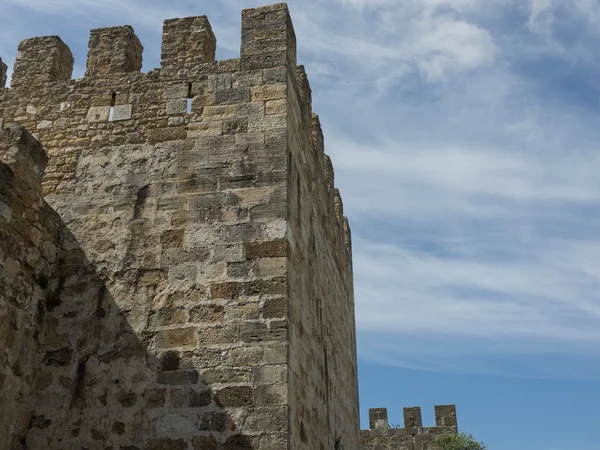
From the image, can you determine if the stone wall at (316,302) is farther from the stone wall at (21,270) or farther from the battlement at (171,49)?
the stone wall at (21,270)

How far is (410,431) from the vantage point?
1539 centimetres

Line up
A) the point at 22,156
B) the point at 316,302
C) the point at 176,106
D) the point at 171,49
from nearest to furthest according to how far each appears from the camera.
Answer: the point at 22,156 → the point at 176,106 → the point at 171,49 → the point at 316,302

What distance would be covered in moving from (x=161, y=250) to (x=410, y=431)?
11.4 metres

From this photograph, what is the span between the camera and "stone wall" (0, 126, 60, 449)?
4859 mm

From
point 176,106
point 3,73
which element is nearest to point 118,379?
point 176,106

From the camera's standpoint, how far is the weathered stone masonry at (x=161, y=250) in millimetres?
4879

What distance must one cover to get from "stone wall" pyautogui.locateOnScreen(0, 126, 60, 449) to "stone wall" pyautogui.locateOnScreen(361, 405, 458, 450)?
11273 millimetres

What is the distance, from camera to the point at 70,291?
5.44m

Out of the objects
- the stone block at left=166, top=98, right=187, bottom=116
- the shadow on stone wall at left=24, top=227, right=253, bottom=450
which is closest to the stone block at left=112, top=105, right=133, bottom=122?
the stone block at left=166, top=98, right=187, bottom=116

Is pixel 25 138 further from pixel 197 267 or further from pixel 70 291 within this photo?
pixel 197 267

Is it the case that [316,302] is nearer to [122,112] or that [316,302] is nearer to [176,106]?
[176,106]

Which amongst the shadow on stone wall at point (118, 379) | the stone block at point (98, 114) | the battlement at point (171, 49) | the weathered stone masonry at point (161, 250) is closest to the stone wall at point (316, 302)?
the weathered stone masonry at point (161, 250)

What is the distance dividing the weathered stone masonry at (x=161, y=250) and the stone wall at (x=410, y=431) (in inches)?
360

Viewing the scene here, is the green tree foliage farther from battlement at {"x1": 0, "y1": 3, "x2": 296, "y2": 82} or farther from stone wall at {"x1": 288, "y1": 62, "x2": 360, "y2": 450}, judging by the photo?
battlement at {"x1": 0, "y1": 3, "x2": 296, "y2": 82}
